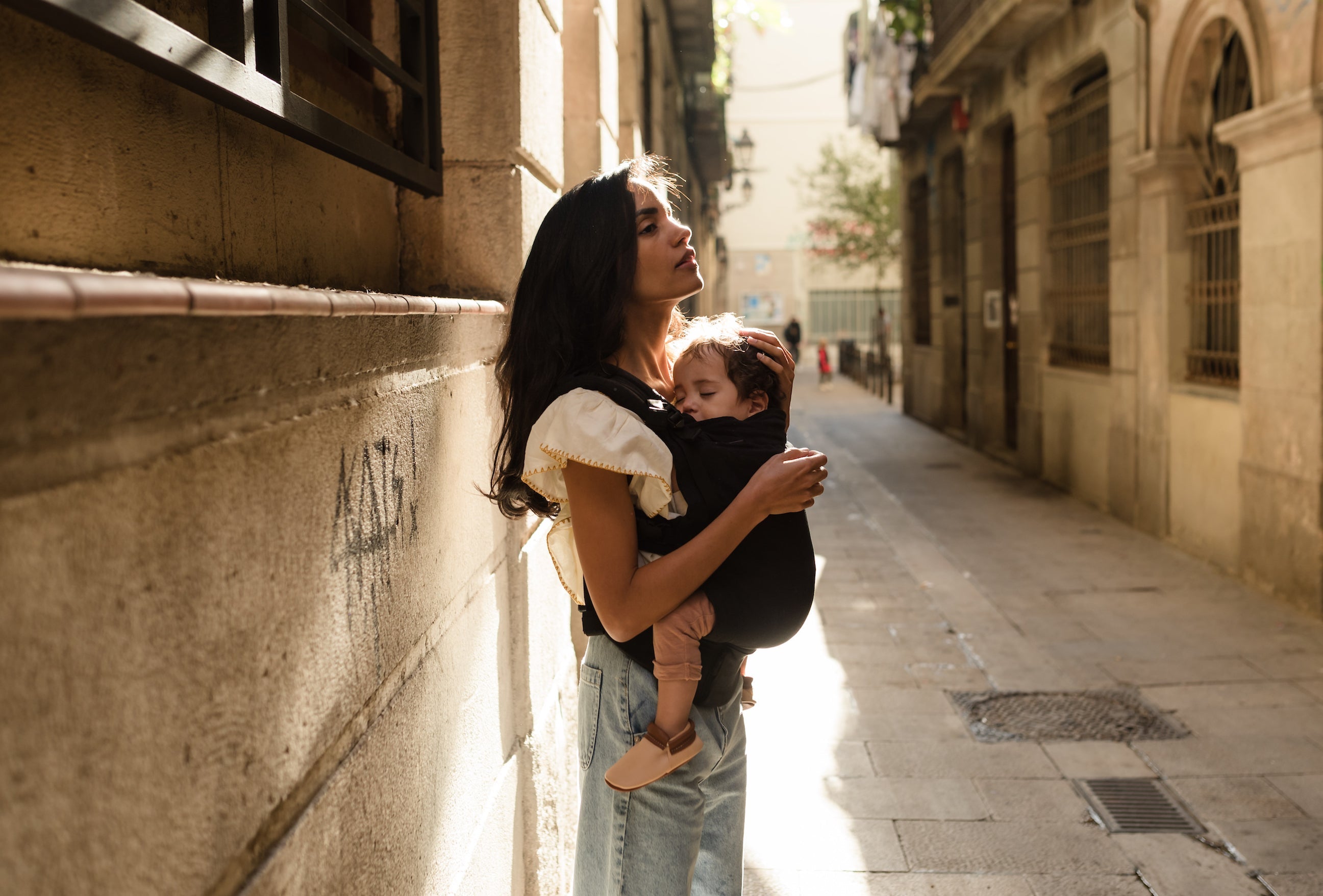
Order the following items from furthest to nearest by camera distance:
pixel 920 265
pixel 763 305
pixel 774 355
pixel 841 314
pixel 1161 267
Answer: pixel 841 314, pixel 763 305, pixel 920 265, pixel 1161 267, pixel 774 355

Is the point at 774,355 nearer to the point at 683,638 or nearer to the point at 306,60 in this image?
the point at 683,638

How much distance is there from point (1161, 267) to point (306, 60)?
27.4 feet

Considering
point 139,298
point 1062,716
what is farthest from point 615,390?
point 1062,716

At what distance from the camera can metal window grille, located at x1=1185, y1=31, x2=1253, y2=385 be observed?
8227 mm

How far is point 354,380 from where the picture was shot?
1.59 metres

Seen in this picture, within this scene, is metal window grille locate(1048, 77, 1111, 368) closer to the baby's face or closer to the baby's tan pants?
the baby's face

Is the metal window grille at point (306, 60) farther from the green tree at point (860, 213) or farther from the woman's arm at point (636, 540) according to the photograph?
the green tree at point (860, 213)

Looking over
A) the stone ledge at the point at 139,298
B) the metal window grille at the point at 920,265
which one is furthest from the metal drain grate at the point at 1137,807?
the metal window grille at the point at 920,265

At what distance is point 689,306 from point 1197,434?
1398 cm

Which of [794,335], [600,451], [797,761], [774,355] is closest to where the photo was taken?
[600,451]

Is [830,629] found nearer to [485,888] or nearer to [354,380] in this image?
[485,888]

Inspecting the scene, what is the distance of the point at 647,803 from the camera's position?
2180 mm

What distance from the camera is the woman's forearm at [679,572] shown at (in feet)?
6.61

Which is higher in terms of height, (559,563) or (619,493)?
(619,493)
